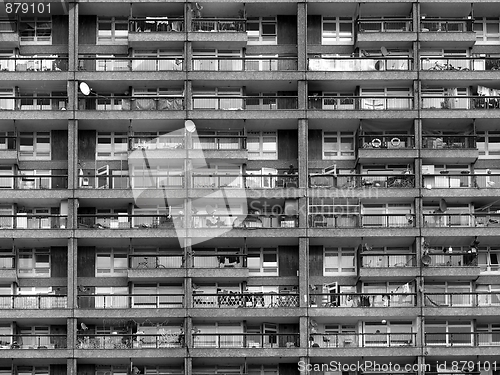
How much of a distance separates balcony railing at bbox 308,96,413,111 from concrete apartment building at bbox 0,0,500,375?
207 mm

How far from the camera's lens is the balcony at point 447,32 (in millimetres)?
87562

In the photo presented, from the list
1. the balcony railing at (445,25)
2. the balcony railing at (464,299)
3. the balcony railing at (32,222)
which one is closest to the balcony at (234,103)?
the balcony railing at (445,25)

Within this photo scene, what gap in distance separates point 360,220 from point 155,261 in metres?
13.3

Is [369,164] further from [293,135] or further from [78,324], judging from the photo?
[78,324]

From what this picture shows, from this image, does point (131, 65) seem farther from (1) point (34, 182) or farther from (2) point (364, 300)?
(2) point (364, 300)

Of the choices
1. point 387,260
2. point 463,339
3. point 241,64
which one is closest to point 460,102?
point 387,260

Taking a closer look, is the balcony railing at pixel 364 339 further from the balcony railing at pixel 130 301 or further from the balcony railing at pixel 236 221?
the balcony railing at pixel 130 301

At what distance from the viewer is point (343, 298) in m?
84.2

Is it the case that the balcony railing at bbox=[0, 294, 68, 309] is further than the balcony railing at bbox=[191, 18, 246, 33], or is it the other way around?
the balcony railing at bbox=[191, 18, 246, 33]

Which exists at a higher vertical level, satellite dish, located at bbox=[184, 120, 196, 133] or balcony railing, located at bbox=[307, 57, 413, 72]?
balcony railing, located at bbox=[307, 57, 413, 72]

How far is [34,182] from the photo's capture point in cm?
8631

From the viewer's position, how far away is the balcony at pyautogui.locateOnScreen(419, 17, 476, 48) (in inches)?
3447

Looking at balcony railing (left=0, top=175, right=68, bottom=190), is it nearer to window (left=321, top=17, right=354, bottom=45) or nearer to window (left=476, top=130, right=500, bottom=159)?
window (left=321, top=17, right=354, bottom=45)

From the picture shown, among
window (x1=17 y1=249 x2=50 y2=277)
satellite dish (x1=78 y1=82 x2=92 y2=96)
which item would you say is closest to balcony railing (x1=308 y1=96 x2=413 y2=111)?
satellite dish (x1=78 y1=82 x2=92 y2=96)
